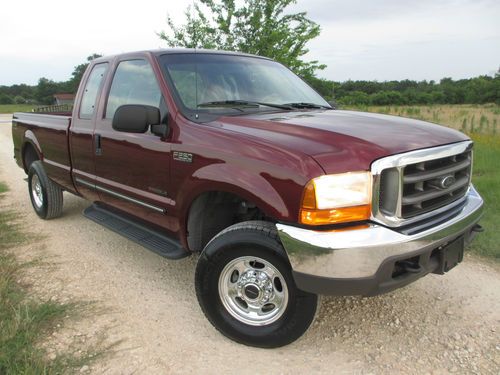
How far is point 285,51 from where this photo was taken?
1208 cm

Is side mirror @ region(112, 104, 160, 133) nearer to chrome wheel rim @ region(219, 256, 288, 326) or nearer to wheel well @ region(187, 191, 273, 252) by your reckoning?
wheel well @ region(187, 191, 273, 252)

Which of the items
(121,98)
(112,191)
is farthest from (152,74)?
(112,191)

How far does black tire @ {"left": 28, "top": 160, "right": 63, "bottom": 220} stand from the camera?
5555 mm

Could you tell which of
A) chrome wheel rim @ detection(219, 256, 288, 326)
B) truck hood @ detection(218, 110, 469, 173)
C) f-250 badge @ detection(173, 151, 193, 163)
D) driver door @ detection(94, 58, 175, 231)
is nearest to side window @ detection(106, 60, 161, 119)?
driver door @ detection(94, 58, 175, 231)

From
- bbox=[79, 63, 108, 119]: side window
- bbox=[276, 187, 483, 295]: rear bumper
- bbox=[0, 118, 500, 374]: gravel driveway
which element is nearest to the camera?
bbox=[276, 187, 483, 295]: rear bumper

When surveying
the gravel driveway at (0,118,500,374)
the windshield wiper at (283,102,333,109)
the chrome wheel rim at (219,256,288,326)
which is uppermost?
the windshield wiper at (283,102,333,109)

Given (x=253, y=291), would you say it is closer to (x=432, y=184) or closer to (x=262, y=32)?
(x=432, y=184)

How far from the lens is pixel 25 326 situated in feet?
9.73

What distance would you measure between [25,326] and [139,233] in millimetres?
1142

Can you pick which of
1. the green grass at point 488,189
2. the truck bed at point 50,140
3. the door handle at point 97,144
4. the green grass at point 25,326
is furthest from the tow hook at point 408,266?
the truck bed at point 50,140

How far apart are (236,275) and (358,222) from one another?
936 millimetres

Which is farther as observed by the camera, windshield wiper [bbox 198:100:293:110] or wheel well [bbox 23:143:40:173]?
wheel well [bbox 23:143:40:173]

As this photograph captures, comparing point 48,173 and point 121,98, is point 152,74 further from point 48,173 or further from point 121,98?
point 48,173

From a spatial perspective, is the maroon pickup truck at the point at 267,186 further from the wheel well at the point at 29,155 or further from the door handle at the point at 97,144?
the wheel well at the point at 29,155
